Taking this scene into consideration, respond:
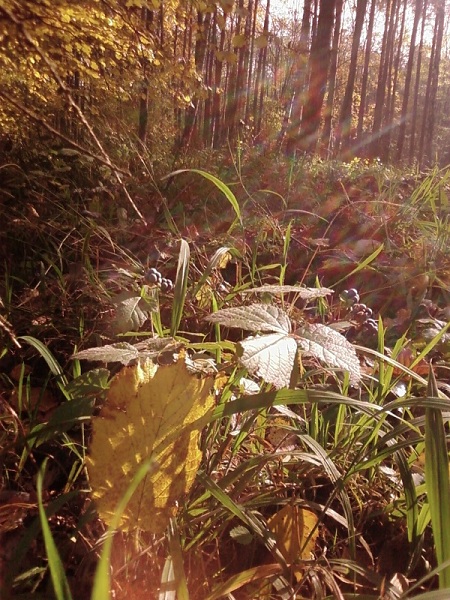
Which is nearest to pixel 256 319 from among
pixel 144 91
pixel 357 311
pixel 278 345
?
pixel 278 345

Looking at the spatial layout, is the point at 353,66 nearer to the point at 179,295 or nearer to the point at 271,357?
the point at 179,295

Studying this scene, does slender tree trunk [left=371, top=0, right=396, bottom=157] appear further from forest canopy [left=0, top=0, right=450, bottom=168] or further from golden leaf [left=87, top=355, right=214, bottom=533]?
golden leaf [left=87, top=355, right=214, bottom=533]

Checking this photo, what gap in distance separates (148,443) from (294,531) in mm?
332

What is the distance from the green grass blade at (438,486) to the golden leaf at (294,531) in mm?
216

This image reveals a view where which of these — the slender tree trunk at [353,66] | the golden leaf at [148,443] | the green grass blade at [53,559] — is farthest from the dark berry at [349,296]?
the slender tree trunk at [353,66]

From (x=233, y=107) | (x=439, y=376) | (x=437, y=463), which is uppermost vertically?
(x=233, y=107)

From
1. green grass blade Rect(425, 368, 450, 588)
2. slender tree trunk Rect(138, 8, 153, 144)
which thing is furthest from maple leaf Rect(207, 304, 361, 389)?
slender tree trunk Rect(138, 8, 153, 144)

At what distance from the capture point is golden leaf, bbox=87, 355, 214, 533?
55 cm

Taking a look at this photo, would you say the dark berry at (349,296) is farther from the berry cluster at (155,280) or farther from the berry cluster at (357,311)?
the berry cluster at (155,280)

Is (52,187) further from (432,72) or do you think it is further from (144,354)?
(432,72)

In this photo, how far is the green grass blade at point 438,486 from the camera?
1.74 ft

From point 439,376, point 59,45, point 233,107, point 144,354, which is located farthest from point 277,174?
point 233,107

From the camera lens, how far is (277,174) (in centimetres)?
467

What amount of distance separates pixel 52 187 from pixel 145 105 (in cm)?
236
